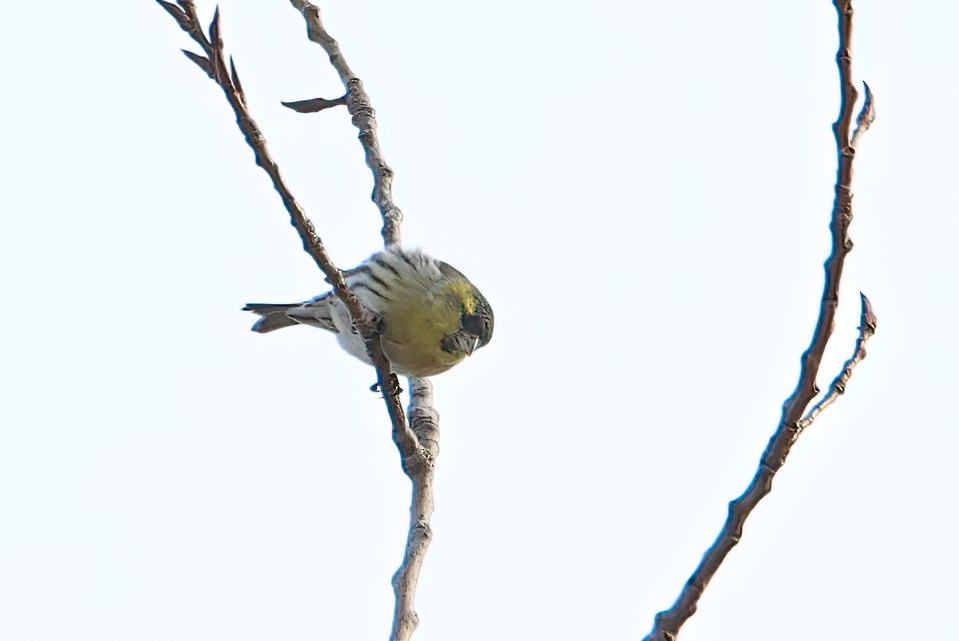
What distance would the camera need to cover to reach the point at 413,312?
15.6ft

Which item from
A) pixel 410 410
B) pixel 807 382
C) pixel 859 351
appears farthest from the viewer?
pixel 410 410

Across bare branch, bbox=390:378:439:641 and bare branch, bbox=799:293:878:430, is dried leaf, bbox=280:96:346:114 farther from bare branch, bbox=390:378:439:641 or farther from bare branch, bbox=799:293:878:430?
bare branch, bbox=799:293:878:430

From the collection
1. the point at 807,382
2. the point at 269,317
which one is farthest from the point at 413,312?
the point at 807,382

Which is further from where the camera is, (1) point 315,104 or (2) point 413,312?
(1) point 315,104

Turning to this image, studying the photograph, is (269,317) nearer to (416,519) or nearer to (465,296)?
(465,296)

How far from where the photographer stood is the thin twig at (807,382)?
206 cm

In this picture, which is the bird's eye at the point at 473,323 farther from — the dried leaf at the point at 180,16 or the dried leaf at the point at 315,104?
the dried leaf at the point at 180,16

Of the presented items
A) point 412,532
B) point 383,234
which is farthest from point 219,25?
point 383,234

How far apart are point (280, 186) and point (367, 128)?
262 centimetres

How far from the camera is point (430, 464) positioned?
3660 mm

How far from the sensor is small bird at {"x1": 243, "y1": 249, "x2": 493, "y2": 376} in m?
4.70

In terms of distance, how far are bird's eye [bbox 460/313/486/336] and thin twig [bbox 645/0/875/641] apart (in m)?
2.81

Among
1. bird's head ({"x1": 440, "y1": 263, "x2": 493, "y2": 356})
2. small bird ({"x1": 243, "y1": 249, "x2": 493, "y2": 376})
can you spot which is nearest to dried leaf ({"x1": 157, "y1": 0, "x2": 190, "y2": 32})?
small bird ({"x1": 243, "y1": 249, "x2": 493, "y2": 376})

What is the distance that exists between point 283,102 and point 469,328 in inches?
49.4
